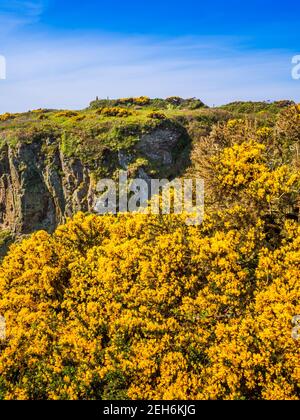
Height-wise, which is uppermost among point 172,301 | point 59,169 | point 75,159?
point 75,159

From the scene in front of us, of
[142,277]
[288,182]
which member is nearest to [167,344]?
[142,277]

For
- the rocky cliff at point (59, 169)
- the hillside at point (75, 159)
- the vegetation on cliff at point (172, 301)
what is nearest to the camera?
the vegetation on cliff at point (172, 301)

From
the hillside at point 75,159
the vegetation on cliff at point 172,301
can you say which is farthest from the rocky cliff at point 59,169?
the vegetation on cliff at point 172,301

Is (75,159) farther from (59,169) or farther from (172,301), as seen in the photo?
(172,301)

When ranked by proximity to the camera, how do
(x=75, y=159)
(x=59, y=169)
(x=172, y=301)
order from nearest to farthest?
(x=172, y=301) < (x=75, y=159) < (x=59, y=169)

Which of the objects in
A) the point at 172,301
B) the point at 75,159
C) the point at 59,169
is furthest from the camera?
the point at 59,169

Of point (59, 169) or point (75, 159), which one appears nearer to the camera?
point (75, 159)

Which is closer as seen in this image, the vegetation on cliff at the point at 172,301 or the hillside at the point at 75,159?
the vegetation on cliff at the point at 172,301

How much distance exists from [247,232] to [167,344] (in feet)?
22.1

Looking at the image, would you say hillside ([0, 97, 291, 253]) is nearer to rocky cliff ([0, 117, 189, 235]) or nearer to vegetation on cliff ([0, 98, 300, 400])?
rocky cliff ([0, 117, 189, 235])

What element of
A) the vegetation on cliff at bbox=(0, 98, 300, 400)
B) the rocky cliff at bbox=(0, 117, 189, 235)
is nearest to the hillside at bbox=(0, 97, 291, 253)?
the rocky cliff at bbox=(0, 117, 189, 235)

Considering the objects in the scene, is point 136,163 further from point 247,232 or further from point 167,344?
point 167,344

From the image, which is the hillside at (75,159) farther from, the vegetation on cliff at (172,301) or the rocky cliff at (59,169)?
the vegetation on cliff at (172,301)

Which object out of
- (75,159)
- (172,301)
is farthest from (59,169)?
→ (172,301)
